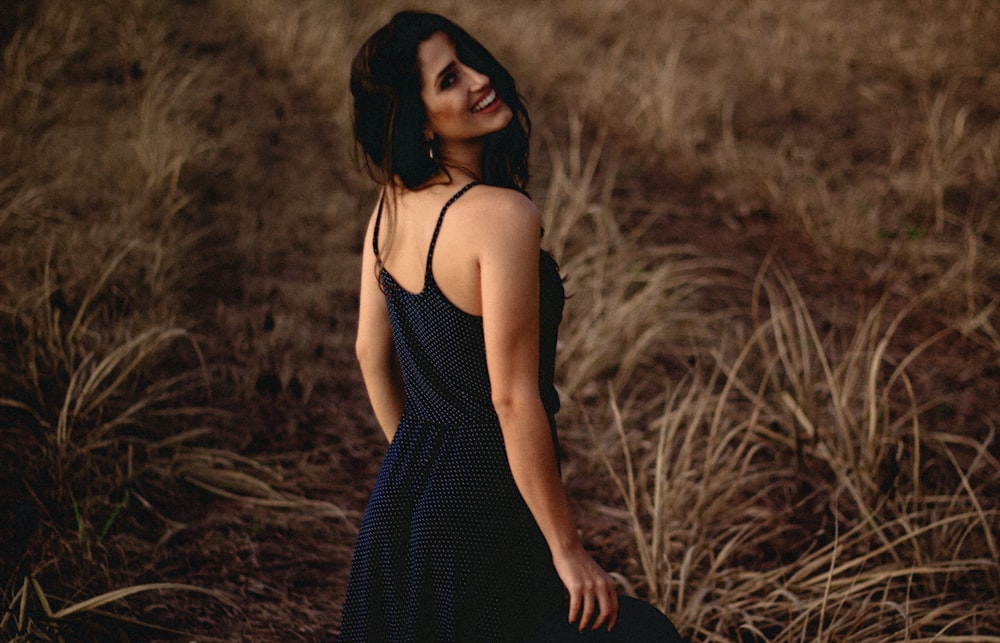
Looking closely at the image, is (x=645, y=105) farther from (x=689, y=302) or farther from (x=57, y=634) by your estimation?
(x=57, y=634)

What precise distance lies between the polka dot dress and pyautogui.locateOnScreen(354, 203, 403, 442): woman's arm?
6 centimetres

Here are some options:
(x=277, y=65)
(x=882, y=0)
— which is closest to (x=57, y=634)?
(x=277, y=65)

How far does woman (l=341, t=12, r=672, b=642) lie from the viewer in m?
1.00

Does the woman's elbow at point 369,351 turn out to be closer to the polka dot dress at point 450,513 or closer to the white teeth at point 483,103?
the polka dot dress at point 450,513

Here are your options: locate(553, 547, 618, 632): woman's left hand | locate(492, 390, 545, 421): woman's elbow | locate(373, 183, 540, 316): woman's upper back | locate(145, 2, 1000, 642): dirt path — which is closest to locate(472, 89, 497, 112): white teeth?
locate(373, 183, 540, 316): woman's upper back

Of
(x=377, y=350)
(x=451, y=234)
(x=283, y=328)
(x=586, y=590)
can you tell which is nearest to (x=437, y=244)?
(x=451, y=234)

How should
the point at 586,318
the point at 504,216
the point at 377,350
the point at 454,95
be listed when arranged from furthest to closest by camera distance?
the point at 586,318, the point at 377,350, the point at 454,95, the point at 504,216

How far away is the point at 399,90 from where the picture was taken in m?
1.10

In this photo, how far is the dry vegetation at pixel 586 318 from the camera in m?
1.83

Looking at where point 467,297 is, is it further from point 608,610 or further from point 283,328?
point 283,328

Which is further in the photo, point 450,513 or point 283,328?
point 283,328

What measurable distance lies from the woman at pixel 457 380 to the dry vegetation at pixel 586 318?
2.14 feet

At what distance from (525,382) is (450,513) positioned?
267 millimetres

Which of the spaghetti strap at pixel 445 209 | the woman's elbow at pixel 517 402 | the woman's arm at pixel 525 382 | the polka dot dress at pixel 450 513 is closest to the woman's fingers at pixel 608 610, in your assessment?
the woman's arm at pixel 525 382
